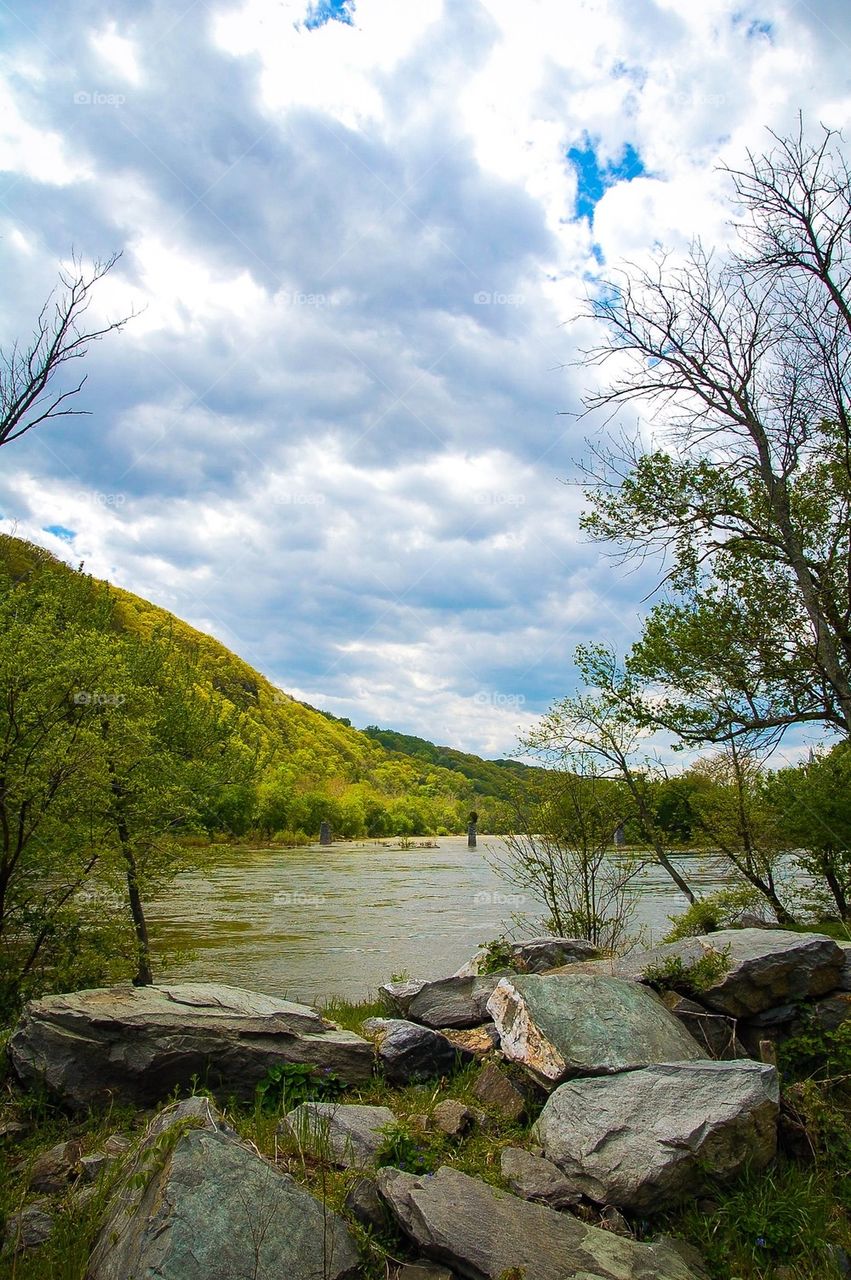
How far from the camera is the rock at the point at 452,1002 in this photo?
7.66m

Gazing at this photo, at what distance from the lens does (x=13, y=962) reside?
28.6ft

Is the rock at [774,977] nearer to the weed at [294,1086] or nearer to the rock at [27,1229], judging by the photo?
the weed at [294,1086]

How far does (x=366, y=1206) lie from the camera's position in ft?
13.4

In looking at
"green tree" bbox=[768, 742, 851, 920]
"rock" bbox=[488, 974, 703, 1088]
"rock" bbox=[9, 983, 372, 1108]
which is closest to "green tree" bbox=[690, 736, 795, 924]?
"green tree" bbox=[768, 742, 851, 920]

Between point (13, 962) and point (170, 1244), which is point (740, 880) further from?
point (170, 1244)

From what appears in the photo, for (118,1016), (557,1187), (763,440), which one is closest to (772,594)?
(763,440)

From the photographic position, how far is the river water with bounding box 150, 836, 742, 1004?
45.5 ft

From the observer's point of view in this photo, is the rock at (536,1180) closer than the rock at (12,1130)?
Yes

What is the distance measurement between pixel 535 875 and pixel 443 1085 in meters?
→ 5.71

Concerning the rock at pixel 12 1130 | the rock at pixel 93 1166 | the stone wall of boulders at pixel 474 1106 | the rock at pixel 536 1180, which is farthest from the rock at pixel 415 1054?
the rock at pixel 12 1130

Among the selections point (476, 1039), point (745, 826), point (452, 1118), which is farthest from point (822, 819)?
point (452, 1118)

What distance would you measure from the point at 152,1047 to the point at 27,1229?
1725 millimetres

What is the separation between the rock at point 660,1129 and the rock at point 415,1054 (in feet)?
5.12

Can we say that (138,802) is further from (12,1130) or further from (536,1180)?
(536,1180)
